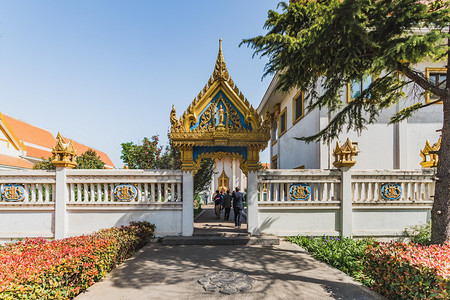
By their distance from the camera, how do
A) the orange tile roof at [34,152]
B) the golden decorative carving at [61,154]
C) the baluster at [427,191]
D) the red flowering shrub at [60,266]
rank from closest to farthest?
1. the red flowering shrub at [60,266]
2. the golden decorative carving at [61,154]
3. the baluster at [427,191]
4. the orange tile roof at [34,152]

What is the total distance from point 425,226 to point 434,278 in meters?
6.01

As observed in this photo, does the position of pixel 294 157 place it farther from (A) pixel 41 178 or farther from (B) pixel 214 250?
(A) pixel 41 178

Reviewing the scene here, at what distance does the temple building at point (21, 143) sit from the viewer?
2135cm

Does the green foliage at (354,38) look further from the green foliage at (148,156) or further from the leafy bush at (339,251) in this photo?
the green foliage at (148,156)

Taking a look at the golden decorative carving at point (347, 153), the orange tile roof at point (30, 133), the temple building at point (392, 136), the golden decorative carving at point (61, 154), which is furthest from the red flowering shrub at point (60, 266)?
the orange tile roof at point (30, 133)

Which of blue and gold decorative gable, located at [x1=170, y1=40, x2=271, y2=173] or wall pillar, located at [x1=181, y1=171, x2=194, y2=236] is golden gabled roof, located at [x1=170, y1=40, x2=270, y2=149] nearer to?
blue and gold decorative gable, located at [x1=170, y1=40, x2=271, y2=173]

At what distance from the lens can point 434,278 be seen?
10.7ft

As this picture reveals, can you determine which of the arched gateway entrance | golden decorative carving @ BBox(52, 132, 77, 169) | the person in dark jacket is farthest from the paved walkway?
golden decorative carving @ BBox(52, 132, 77, 169)

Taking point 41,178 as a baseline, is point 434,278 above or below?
below

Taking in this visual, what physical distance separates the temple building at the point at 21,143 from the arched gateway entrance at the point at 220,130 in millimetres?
15115

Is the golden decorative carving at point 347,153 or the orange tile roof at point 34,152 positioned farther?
the orange tile roof at point 34,152

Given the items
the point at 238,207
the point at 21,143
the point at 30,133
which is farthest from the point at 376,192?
the point at 30,133

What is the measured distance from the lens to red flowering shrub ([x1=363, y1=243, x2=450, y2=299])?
3.24 metres

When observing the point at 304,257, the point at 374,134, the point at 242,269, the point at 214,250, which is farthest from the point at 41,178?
the point at 374,134
